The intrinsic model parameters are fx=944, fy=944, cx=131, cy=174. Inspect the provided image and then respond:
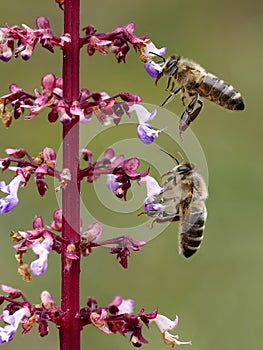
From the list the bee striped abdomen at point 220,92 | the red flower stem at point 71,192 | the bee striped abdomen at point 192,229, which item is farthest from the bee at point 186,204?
the red flower stem at point 71,192

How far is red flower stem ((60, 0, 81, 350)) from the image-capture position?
221 inches

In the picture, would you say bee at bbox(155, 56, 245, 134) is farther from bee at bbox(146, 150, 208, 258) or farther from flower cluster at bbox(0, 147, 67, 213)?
flower cluster at bbox(0, 147, 67, 213)

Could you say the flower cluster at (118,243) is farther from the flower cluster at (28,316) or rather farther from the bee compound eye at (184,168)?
the bee compound eye at (184,168)

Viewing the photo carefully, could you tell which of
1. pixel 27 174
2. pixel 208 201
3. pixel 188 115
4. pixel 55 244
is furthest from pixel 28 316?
pixel 208 201

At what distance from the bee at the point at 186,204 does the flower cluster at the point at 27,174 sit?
120 centimetres

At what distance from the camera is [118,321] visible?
5.83 meters

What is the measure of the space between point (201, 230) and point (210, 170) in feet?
26.6

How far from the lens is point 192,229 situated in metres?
6.73

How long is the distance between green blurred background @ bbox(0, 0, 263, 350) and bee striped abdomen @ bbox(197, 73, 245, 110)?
5.13m

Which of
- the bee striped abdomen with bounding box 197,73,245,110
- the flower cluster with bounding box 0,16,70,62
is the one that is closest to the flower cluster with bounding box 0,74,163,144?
the flower cluster with bounding box 0,16,70,62

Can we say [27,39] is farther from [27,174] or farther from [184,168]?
[184,168]

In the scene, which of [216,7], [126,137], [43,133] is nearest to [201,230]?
[126,137]

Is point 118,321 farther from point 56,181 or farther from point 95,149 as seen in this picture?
point 95,149

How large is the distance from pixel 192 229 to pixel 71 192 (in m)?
1.33
